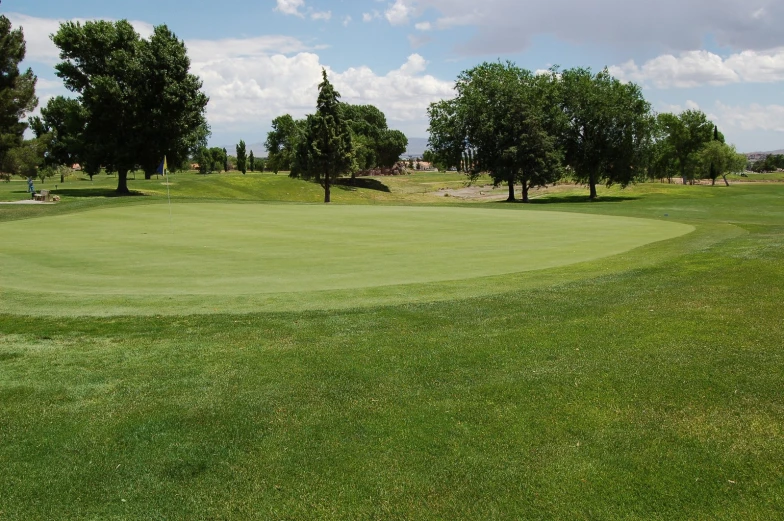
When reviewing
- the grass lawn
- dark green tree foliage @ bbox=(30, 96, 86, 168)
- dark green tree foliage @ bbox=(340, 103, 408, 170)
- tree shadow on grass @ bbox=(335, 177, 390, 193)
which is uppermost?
dark green tree foliage @ bbox=(340, 103, 408, 170)

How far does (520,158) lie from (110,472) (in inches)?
2259

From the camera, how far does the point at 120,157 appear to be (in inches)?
2012

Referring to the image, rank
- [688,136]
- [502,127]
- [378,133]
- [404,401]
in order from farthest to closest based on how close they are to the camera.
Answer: [378,133]
[688,136]
[502,127]
[404,401]

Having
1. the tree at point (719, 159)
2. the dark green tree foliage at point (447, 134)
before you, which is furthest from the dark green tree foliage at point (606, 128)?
the tree at point (719, 159)

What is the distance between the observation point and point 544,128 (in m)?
61.9

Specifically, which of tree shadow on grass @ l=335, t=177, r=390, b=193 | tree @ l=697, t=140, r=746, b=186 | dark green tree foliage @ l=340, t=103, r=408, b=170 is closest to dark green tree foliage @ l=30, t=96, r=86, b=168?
tree shadow on grass @ l=335, t=177, r=390, b=193

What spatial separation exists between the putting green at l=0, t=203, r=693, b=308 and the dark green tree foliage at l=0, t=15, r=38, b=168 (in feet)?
83.5

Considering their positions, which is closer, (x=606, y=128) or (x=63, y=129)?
(x=63, y=129)

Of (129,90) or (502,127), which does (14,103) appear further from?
(502,127)

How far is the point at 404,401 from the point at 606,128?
62.3 meters

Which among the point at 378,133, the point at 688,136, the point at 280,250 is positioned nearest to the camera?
the point at 280,250

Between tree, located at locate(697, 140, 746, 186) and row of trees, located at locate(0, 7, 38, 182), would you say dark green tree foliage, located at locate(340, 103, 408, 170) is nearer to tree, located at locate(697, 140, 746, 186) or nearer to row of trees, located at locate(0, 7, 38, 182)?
tree, located at locate(697, 140, 746, 186)

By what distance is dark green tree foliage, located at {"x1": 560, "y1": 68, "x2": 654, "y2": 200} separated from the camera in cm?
6153

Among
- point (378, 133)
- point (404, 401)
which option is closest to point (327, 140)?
point (404, 401)
